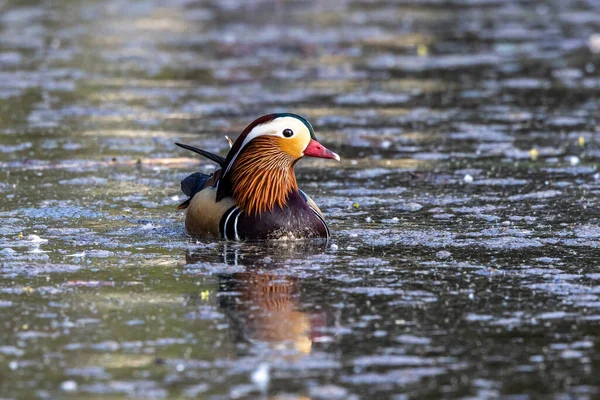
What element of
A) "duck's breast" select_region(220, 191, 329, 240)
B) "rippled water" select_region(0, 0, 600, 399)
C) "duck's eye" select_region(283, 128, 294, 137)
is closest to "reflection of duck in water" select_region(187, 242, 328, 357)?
"rippled water" select_region(0, 0, 600, 399)

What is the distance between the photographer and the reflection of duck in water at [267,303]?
640cm

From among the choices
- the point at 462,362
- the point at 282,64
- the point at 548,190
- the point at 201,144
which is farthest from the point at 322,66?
the point at 462,362

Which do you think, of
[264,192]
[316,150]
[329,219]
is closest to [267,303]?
[264,192]

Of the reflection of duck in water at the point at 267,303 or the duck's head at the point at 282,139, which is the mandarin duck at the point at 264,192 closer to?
the duck's head at the point at 282,139

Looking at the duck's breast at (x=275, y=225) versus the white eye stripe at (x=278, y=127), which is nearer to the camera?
the duck's breast at (x=275, y=225)

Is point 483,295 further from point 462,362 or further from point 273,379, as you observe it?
point 273,379

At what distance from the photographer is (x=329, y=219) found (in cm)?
971

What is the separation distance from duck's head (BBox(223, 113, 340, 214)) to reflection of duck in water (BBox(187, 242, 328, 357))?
46 centimetres

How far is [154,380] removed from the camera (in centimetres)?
573

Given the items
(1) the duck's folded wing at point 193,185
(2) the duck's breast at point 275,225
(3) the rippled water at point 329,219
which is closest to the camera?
(3) the rippled water at point 329,219

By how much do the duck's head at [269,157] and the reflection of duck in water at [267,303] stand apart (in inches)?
18.0

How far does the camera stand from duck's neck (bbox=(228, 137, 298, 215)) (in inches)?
350

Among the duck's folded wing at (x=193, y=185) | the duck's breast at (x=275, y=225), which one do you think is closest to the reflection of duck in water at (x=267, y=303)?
the duck's breast at (x=275, y=225)

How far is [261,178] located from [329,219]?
0.99 metres
